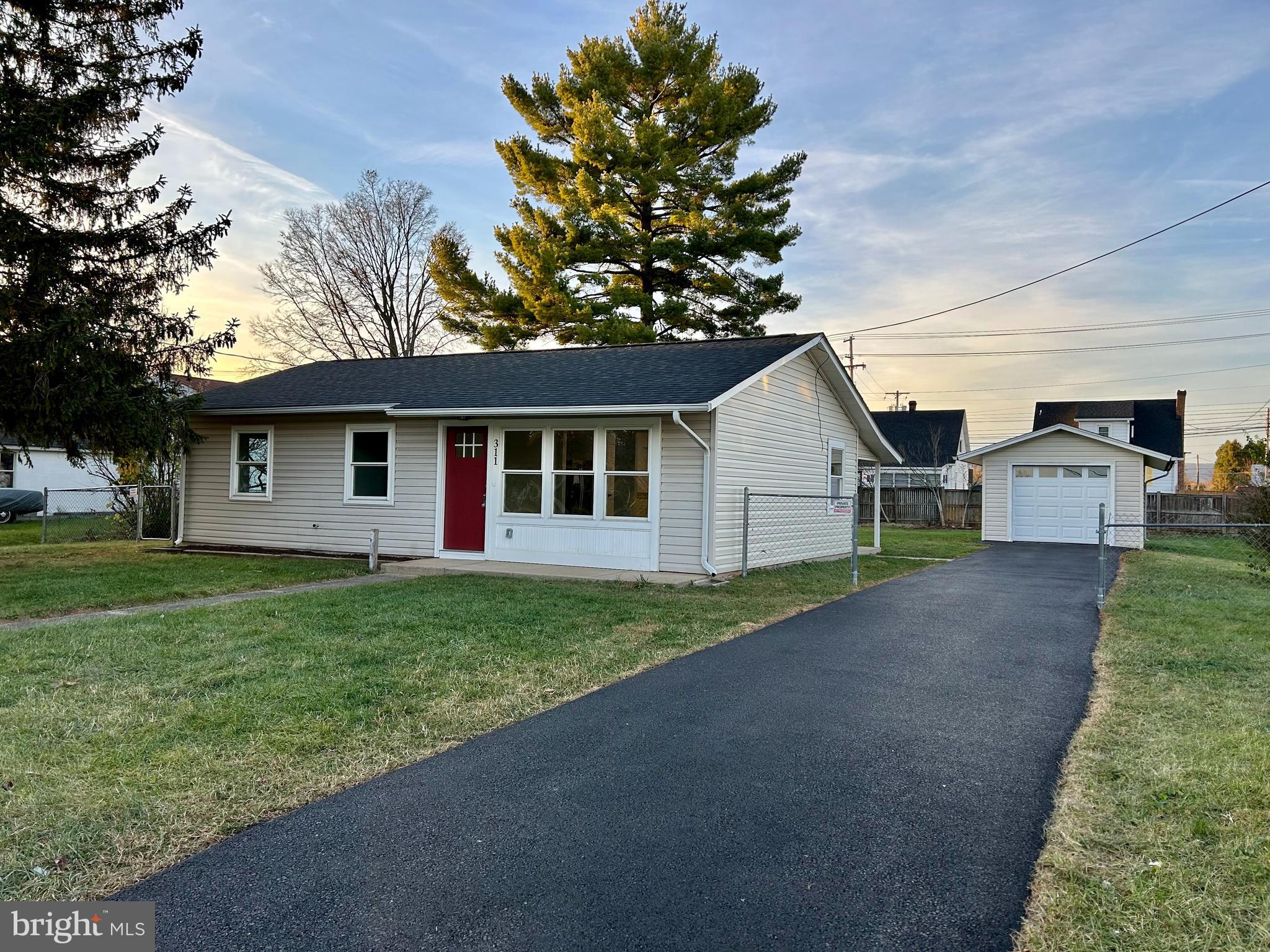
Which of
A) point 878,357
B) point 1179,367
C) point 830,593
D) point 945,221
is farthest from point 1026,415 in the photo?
point 830,593

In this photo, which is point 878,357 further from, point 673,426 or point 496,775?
point 496,775

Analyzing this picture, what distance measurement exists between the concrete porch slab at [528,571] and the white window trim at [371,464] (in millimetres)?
1381

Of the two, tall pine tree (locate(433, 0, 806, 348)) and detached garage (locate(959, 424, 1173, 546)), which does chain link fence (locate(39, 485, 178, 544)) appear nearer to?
tall pine tree (locate(433, 0, 806, 348))

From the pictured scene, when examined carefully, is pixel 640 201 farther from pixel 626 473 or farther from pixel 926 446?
pixel 926 446

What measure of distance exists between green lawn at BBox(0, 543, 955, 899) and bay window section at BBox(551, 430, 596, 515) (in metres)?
2.95

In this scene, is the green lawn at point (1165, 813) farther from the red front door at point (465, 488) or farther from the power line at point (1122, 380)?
the power line at point (1122, 380)

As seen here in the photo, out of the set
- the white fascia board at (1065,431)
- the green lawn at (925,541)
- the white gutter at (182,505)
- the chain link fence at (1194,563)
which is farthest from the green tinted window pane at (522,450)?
the white fascia board at (1065,431)

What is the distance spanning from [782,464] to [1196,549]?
46.2 feet

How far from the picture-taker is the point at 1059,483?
22.0 metres

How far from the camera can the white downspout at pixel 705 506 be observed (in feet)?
36.3

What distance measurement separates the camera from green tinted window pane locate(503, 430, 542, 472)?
12.3 meters

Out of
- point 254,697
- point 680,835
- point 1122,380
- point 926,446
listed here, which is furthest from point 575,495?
point 1122,380

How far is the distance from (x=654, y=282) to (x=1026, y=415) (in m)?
34.2

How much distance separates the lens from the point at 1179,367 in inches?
1662
